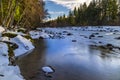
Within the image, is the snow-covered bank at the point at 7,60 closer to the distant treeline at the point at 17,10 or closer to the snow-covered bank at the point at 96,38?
the snow-covered bank at the point at 96,38

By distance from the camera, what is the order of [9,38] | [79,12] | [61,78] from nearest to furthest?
[61,78]
[9,38]
[79,12]

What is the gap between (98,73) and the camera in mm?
13602

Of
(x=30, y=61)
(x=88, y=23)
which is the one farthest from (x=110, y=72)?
(x=88, y=23)

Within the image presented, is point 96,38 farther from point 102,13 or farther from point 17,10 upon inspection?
point 102,13

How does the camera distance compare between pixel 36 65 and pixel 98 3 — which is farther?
pixel 98 3

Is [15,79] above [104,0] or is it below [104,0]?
below

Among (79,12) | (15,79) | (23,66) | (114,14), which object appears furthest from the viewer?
(79,12)

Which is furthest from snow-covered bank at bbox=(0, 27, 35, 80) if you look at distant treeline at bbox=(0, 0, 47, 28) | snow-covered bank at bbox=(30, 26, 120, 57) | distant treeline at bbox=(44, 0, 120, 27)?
distant treeline at bbox=(44, 0, 120, 27)

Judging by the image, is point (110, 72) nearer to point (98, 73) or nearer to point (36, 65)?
point (98, 73)

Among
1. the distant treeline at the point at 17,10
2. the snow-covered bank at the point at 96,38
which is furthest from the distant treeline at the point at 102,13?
the distant treeline at the point at 17,10

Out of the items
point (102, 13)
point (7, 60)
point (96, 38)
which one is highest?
point (102, 13)

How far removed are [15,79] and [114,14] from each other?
281ft

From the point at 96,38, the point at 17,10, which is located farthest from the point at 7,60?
the point at 17,10

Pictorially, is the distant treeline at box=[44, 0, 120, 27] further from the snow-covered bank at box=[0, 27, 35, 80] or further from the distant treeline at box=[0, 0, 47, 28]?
the snow-covered bank at box=[0, 27, 35, 80]
